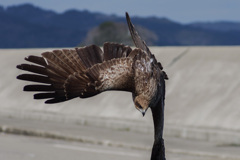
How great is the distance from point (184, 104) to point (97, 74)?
10152 mm

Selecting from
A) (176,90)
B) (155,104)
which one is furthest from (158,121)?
(176,90)

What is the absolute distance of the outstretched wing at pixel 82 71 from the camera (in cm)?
577

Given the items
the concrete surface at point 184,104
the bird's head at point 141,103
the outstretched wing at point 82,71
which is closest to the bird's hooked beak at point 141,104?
the bird's head at point 141,103

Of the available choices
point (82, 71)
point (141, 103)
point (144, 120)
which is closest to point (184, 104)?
point (144, 120)

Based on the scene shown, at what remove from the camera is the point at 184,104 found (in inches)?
629

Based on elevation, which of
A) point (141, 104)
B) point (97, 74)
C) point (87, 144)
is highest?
point (97, 74)

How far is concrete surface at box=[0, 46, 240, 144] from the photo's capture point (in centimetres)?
1502

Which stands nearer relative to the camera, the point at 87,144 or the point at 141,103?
the point at 141,103

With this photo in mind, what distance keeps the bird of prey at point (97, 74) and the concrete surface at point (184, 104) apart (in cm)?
850

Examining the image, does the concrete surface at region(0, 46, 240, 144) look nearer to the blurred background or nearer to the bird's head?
the blurred background

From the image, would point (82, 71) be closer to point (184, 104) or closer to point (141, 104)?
point (141, 104)

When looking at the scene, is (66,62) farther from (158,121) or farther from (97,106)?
(97,106)

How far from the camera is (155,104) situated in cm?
588

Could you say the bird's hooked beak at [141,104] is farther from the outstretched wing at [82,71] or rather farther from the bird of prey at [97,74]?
the outstretched wing at [82,71]
